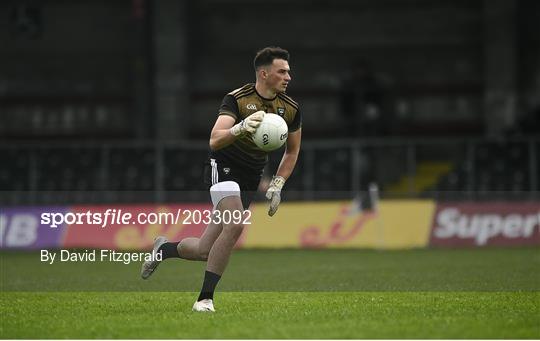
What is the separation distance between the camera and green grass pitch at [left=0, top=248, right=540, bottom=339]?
8.50m

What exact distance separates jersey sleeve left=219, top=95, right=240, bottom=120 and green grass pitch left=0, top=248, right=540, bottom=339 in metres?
1.86

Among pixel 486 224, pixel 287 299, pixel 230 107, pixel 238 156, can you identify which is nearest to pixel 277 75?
pixel 230 107

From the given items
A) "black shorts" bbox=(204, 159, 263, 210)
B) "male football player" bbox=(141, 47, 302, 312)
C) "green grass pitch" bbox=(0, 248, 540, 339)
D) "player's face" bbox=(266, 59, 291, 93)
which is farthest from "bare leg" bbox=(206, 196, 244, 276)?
"player's face" bbox=(266, 59, 291, 93)

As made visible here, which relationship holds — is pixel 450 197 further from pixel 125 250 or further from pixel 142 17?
pixel 142 17

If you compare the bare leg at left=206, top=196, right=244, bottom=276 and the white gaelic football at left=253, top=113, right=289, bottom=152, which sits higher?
the white gaelic football at left=253, top=113, right=289, bottom=152

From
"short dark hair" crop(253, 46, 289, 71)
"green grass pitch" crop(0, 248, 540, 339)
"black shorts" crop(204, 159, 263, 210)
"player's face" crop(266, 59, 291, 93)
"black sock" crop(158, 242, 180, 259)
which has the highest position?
"short dark hair" crop(253, 46, 289, 71)

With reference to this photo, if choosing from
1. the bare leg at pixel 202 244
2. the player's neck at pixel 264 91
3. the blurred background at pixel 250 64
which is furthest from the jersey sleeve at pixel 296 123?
the blurred background at pixel 250 64

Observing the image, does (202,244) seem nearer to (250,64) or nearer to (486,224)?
(486,224)

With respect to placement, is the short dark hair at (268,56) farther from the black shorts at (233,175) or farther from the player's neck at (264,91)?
the black shorts at (233,175)

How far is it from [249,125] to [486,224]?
48.1ft

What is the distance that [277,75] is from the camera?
32.9 ft

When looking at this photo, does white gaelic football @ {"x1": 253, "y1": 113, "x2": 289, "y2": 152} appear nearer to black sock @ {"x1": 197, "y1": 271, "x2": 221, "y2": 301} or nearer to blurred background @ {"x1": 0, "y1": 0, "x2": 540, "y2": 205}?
black sock @ {"x1": 197, "y1": 271, "x2": 221, "y2": 301}

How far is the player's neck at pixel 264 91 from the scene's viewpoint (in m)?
Result: 10.1

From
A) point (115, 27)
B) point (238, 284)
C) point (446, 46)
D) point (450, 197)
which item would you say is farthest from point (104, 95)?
point (238, 284)
